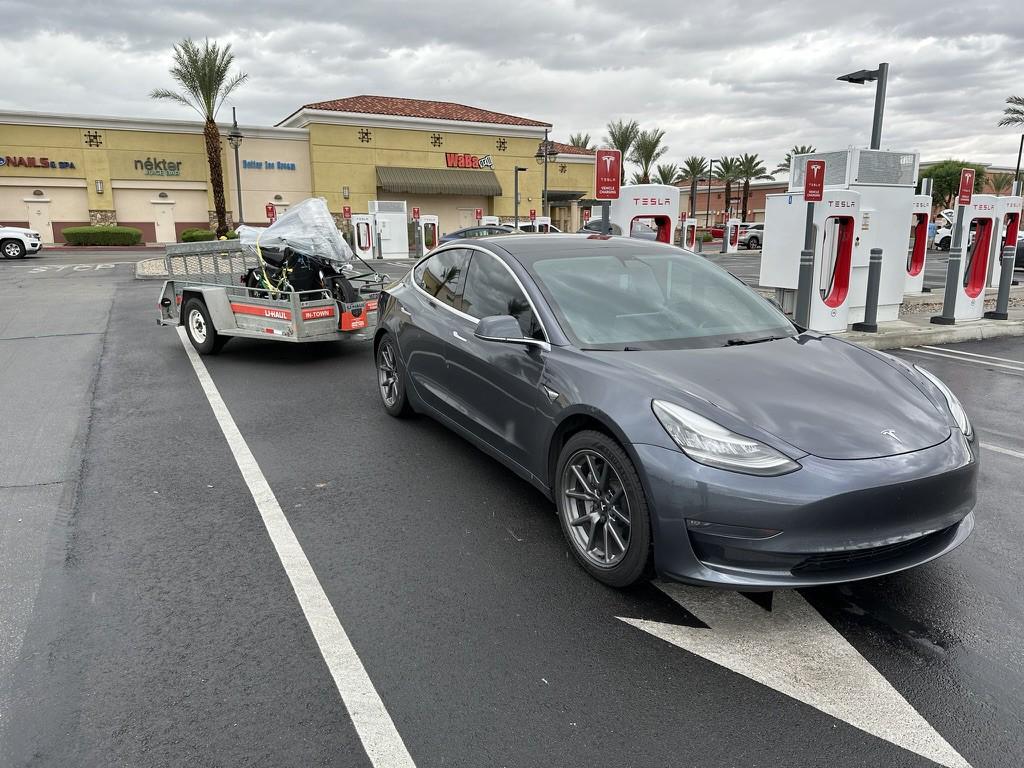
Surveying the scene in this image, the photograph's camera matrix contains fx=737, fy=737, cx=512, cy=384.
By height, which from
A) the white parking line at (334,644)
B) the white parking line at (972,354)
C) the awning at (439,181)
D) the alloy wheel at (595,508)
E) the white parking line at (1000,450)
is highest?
the awning at (439,181)

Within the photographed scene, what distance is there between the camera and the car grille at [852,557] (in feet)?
9.29

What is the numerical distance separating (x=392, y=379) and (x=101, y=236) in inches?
1481

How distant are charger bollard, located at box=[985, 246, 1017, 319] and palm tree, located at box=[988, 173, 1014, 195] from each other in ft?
184

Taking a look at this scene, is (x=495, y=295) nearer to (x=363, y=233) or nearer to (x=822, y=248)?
(x=822, y=248)

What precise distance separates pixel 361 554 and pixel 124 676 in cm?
121

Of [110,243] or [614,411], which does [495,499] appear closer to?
[614,411]

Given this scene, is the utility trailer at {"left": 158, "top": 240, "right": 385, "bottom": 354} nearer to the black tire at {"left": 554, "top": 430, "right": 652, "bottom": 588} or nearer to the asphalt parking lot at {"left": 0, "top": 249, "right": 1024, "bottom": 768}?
the asphalt parking lot at {"left": 0, "top": 249, "right": 1024, "bottom": 768}

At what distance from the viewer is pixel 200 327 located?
28.5 ft

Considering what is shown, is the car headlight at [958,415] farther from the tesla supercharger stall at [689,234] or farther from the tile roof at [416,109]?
the tile roof at [416,109]

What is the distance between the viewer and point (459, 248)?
17.2 feet

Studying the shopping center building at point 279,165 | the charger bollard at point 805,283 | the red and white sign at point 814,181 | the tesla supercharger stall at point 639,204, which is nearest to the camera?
the red and white sign at point 814,181

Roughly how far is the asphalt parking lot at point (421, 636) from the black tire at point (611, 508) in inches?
5.0

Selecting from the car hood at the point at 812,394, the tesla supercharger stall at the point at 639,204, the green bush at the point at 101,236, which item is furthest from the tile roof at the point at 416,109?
the car hood at the point at 812,394

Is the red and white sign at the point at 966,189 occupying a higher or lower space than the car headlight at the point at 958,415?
higher
